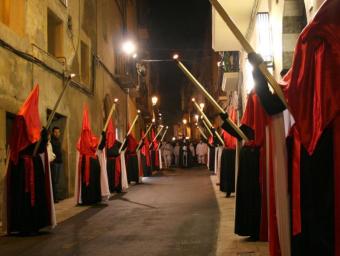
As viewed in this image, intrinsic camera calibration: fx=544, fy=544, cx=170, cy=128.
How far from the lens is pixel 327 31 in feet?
13.5

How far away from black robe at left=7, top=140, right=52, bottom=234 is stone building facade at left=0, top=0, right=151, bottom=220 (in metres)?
1.48

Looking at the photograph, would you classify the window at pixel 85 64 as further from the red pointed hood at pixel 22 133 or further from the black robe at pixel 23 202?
the black robe at pixel 23 202

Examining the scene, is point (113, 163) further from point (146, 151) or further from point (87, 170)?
point (146, 151)

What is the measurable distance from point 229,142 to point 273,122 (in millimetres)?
10631

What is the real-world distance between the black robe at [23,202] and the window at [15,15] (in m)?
4.78

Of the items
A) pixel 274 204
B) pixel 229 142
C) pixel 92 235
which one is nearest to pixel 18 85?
pixel 92 235

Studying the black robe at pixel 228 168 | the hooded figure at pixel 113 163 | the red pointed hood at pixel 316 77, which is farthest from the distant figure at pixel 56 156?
the red pointed hood at pixel 316 77

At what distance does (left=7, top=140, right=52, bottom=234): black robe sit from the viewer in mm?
9719

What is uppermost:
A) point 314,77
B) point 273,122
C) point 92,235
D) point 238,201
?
point 314,77

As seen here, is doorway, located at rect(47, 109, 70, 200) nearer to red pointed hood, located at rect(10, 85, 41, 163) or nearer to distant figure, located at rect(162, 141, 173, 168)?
red pointed hood, located at rect(10, 85, 41, 163)

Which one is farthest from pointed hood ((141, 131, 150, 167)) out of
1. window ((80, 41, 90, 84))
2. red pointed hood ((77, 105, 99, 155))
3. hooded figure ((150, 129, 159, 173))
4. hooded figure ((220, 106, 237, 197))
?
red pointed hood ((77, 105, 99, 155))

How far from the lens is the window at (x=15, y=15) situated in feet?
44.3

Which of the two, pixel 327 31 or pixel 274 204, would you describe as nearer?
pixel 327 31

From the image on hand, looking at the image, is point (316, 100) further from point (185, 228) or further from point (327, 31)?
point (185, 228)
